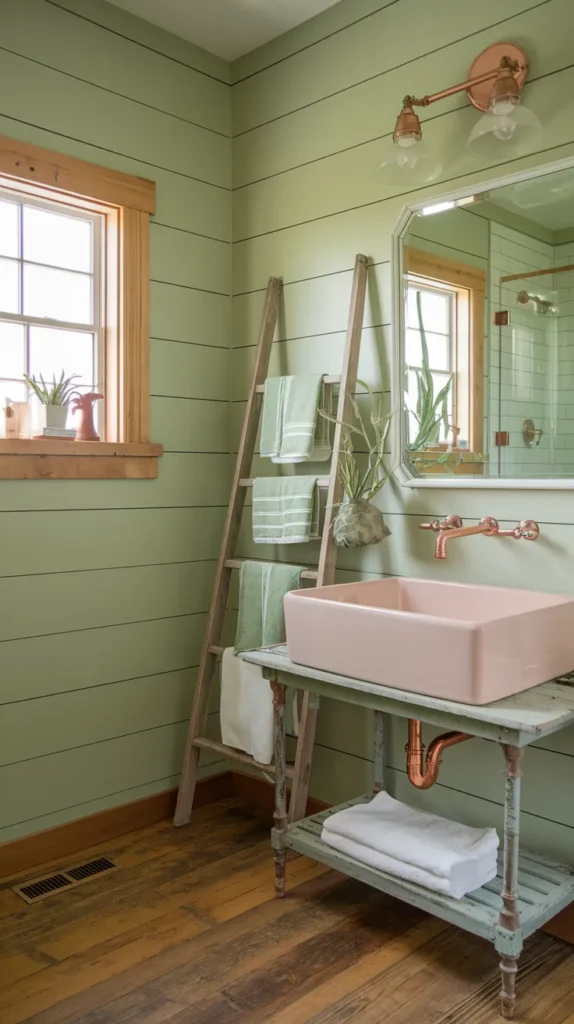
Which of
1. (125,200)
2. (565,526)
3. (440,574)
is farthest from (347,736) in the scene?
(125,200)

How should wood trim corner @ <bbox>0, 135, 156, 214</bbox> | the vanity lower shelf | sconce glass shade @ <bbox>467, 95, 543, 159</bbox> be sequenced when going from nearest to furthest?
the vanity lower shelf → sconce glass shade @ <bbox>467, 95, 543, 159</bbox> → wood trim corner @ <bbox>0, 135, 156, 214</bbox>

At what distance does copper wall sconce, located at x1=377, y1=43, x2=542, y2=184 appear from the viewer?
6.72 ft

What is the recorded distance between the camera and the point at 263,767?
257cm

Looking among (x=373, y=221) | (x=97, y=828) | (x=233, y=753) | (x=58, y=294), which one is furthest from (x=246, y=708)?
(x=373, y=221)

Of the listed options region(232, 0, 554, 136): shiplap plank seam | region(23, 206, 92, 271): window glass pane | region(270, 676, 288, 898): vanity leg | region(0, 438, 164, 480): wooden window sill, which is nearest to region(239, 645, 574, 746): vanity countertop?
region(270, 676, 288, 898): vanity leg

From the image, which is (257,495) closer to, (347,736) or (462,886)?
(347,736)

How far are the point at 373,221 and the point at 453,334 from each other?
1.64 feet

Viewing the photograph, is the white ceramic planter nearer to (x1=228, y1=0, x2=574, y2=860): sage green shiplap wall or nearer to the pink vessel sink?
(x1=228, y1=0, x2=574, y2=860): sage green shiplap wall

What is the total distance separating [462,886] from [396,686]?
0.49 m

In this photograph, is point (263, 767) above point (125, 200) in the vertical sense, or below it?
below

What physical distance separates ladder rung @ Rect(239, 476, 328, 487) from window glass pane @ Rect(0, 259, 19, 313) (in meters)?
0.89

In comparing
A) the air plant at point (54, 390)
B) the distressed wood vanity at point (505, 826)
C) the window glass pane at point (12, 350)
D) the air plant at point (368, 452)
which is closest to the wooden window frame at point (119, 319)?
the air plant at point (54, 390)

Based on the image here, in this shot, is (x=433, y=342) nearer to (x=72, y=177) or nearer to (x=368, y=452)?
(x=368, y=452)

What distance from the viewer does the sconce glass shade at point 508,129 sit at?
2.04m
